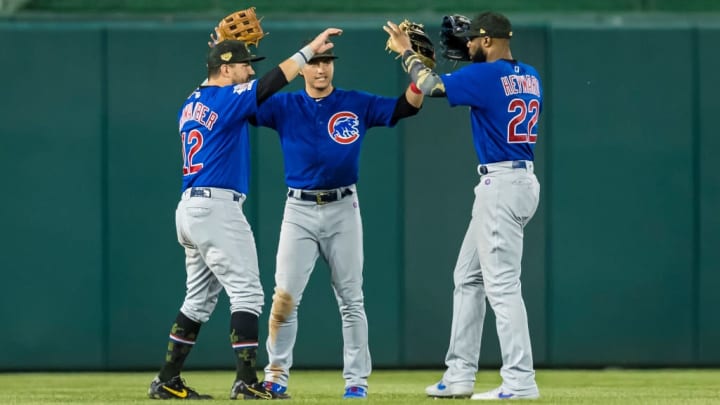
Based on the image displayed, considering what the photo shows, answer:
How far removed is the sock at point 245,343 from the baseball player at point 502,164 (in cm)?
119

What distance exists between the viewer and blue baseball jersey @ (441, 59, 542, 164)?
23.4ft

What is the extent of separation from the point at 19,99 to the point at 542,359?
179 inches

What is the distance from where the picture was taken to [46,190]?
10688mm

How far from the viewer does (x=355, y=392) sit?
25.0 feet

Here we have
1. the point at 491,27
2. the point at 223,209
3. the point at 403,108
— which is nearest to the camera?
the point at 491,27

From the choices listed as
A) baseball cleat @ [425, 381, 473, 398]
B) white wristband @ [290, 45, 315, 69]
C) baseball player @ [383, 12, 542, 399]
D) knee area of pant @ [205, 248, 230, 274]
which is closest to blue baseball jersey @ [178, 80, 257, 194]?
white wristband @ [290, 45, 315, 69]

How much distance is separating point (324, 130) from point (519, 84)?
1166 millimetres

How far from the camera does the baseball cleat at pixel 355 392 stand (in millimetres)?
7598

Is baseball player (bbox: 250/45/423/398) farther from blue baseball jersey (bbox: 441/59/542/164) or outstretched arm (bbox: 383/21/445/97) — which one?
blue baseball jersey (bbox: 441/59/542/164)

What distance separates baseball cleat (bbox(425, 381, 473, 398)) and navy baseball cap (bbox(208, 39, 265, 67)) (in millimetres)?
2080

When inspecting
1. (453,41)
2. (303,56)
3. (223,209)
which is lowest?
(223,209)

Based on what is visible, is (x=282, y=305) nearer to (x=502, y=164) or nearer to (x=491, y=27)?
(x=502, y=164)

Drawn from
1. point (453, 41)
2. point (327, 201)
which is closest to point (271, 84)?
point (327, 201)

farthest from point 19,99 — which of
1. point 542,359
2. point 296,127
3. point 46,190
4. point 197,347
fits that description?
point 542,359
